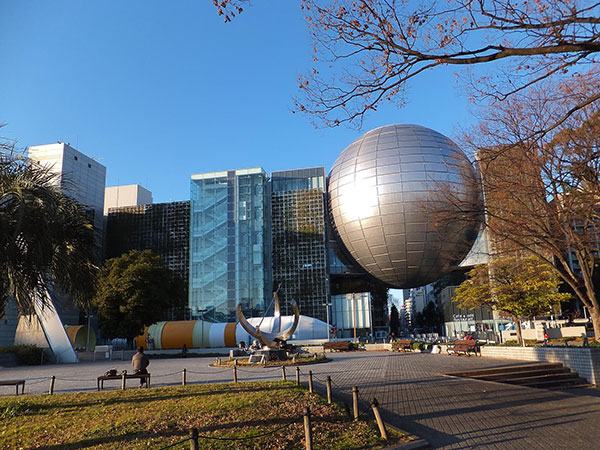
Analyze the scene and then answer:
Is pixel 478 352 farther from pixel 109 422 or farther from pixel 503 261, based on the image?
pixel 109 422

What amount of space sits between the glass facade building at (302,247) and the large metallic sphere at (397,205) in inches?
412

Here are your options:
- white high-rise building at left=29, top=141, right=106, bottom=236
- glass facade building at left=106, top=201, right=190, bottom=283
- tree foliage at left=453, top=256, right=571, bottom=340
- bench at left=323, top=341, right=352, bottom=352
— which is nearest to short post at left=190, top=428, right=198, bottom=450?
tree foliage at left=453, top=256, right=571, bottom=340

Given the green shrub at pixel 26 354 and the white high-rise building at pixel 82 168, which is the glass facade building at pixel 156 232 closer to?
the white high-rise building at pixel 82 168

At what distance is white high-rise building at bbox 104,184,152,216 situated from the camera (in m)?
92.1

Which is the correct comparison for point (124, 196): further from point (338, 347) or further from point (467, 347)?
point (467, 347)

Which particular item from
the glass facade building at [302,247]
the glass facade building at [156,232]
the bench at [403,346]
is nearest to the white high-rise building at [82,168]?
the glass facade building at [156,232]

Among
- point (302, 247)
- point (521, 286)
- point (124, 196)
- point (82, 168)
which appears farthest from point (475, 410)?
point (124, 196)

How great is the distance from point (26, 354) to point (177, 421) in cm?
3045

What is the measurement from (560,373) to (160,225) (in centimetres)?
5984

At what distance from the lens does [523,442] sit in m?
8.34

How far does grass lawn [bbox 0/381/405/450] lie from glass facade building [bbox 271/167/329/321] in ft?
147

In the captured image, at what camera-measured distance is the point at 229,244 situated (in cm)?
6078

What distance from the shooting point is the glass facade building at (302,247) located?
59156mm

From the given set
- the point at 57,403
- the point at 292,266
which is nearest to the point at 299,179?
the point at 292,266
